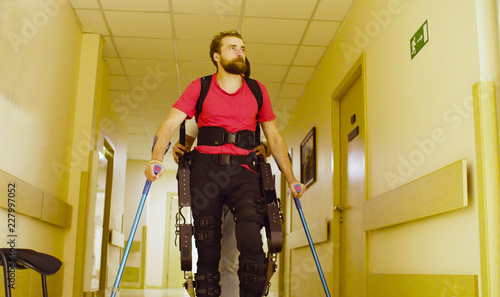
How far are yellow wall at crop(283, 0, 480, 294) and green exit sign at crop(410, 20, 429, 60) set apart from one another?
4cm

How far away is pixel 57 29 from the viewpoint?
4.12 meters

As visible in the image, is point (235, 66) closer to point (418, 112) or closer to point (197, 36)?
point (418, 112)

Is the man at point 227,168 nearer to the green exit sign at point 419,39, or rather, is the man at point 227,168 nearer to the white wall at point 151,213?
the green exit sign at point 419,39

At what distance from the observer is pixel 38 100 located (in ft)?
12.0

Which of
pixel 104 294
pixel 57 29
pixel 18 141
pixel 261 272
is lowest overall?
pixel 104 294

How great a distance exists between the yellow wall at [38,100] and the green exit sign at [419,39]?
7.86ft

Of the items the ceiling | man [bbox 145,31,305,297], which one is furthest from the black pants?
the ceiling

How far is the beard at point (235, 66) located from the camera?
2729 mm

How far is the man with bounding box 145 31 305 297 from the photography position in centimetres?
237

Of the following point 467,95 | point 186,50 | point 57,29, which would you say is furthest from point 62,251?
point 467,95

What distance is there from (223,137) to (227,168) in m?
0.17

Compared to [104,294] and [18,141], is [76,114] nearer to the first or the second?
[18,141]

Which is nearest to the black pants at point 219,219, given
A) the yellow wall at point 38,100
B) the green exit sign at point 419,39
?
the green exit sign at point 419,39

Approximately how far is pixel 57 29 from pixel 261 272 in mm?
2864
